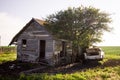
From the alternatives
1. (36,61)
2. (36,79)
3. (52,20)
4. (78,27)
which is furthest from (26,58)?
(36,79)

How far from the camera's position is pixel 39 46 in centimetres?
2612

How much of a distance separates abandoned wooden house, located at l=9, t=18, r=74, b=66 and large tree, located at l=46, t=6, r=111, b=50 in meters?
1.10

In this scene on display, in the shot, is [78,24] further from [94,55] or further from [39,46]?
[39,46]

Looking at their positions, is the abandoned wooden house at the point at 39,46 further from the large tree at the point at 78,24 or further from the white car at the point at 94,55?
the white car at the point at 94,55

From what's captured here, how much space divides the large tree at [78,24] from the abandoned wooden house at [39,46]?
3.60 feet

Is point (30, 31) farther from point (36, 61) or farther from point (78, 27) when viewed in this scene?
point (78, 27)

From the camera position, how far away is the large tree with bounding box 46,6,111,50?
81.4ft

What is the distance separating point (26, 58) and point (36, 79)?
1175cm

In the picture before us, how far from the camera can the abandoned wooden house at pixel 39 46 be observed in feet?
81.8

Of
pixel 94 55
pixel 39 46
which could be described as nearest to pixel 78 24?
pixel 94 55

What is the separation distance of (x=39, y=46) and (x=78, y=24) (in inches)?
203

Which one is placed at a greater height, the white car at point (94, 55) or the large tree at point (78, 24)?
the large tree at point (78, 24)

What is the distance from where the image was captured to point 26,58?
27.5 m

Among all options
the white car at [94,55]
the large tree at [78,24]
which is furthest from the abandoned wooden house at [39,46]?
the white car at [94,55]
